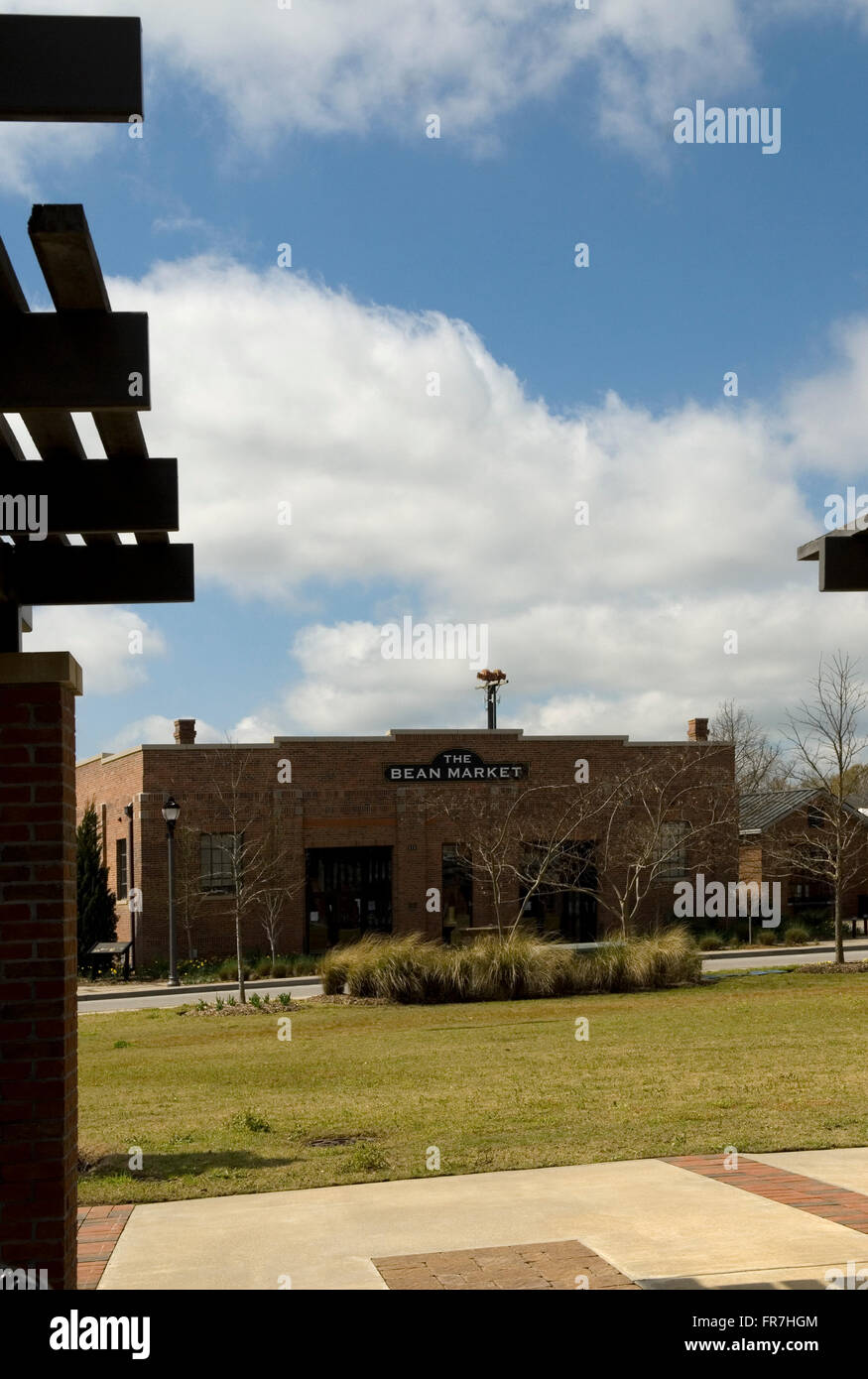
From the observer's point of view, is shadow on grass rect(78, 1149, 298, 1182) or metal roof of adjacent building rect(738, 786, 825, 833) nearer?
shadow on grass rect(78, 1149, 298, 1182)

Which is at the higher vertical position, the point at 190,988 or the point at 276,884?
the point at 276,884

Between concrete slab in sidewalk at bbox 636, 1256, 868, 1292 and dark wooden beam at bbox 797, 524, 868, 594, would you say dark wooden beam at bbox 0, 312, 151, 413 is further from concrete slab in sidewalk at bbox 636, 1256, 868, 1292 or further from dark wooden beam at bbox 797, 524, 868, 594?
concrete slab in sidewalk at bbox 636, 1256, 868, 1292

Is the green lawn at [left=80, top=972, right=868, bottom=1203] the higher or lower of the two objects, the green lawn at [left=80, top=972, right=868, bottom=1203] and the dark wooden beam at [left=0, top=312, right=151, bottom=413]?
the lower

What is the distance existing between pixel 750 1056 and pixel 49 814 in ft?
34.2

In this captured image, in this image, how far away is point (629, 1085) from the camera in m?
11.9

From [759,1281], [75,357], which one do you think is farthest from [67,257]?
[759,1281]

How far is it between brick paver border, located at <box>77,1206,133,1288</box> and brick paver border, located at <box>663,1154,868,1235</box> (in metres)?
3.34

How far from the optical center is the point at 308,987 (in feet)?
91.5

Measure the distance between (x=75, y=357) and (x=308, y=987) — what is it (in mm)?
24784

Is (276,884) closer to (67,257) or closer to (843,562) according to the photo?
(843,562)

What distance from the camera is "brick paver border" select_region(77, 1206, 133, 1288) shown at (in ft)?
20.1

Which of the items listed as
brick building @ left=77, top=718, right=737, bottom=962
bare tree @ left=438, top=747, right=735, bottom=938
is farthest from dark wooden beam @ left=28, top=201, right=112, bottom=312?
bare tree @ left=438, top=747, right=735, bottom=938

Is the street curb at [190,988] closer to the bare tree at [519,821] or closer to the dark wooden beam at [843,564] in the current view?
the bare tree at [519,821]
